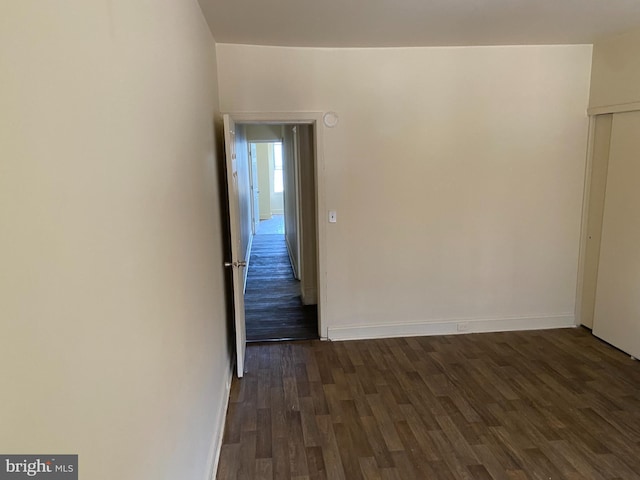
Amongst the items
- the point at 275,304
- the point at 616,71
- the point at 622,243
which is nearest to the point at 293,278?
the point at 275,304

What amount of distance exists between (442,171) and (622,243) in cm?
159

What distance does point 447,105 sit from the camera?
3.81 m

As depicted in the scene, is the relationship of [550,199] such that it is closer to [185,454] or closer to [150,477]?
[185,454]

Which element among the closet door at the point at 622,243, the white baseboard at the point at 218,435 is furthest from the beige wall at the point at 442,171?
the white baseboard at the point at 218,435

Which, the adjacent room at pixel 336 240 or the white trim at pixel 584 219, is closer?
the adjacent room at pixel 336 240

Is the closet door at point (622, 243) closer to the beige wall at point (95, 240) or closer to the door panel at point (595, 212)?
the door panel at point (595, 212)

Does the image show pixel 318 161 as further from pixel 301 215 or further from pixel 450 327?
pixel 450 327

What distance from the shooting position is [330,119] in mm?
3719

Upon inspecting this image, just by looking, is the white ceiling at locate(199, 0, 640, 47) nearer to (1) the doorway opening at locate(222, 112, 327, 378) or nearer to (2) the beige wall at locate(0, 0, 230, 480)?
(1) the doorway opening at locate(222, 112, 327, 378)

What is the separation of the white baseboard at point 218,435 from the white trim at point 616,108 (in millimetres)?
3728

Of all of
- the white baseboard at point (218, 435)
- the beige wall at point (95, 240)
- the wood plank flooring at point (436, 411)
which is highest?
the beige wall at point (95, 240)

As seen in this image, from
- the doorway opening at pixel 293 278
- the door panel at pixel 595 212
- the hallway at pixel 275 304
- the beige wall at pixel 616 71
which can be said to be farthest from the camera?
the doorway opening at pixel 293 278

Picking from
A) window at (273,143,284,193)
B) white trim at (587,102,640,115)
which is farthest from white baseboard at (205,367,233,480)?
window at (273,143,284,193)

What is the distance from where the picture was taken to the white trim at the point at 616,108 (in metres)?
3.41
